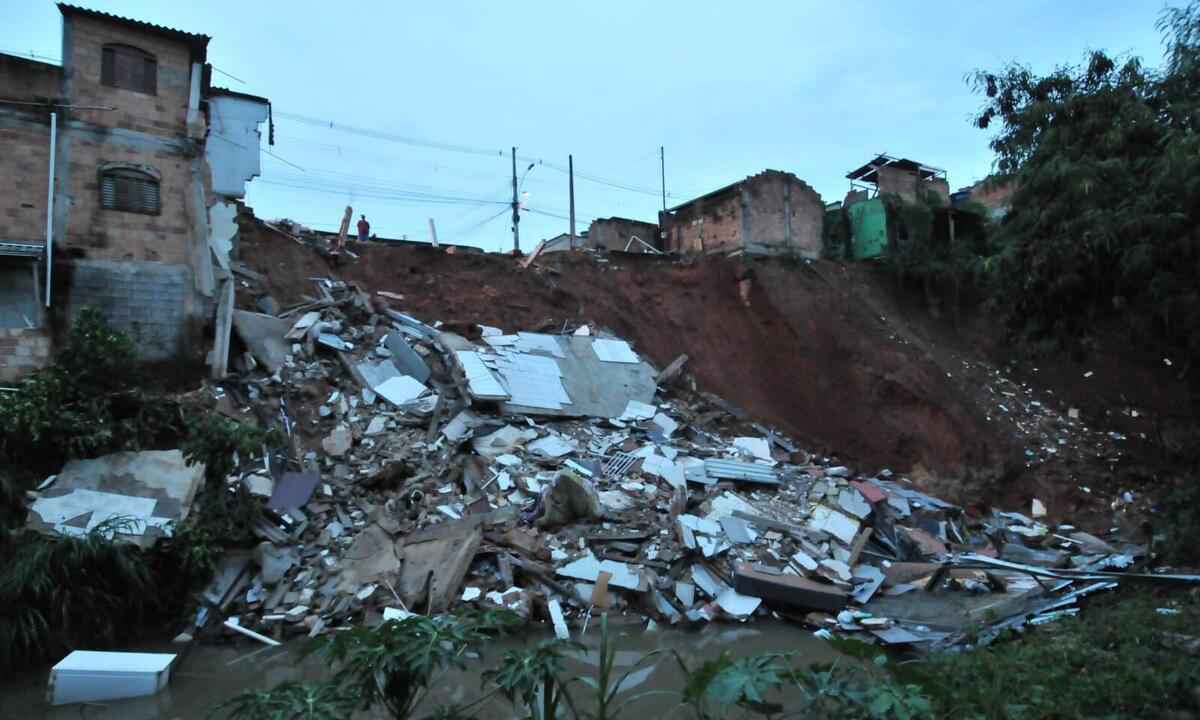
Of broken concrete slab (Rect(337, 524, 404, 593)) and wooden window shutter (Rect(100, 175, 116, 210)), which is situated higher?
wooden window shutter (Rect(100, 175, 116, 210))

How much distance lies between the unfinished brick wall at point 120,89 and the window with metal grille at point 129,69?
0.20ft

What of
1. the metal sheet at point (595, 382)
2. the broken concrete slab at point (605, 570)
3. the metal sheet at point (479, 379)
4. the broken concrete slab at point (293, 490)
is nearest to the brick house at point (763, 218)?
the metal sheet at point (595, 382)

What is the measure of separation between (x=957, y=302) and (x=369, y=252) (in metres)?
15.0

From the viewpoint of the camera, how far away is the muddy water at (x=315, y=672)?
5.39 m

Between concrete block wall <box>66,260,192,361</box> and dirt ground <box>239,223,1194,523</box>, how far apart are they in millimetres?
1504

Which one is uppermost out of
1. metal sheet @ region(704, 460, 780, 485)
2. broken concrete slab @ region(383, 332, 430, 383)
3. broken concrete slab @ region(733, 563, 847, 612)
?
broken concrete slab @ region(383, 332, 430, 383)

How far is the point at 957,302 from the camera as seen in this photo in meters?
18.9

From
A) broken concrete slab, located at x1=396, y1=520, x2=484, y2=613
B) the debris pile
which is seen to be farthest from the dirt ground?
broken concrete slab, located at x1=396, y1=520, x2=484, y2=613

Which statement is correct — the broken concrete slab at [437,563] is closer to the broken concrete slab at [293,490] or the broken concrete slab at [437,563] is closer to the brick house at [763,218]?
the broken concrete slab at [293,490]

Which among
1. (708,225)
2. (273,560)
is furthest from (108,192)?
(708,225)

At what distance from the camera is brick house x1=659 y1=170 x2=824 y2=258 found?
19.4 m

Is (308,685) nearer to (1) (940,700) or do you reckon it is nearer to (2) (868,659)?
(2) (868,659)

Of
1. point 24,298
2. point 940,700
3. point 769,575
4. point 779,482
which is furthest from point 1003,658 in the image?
point 24,298

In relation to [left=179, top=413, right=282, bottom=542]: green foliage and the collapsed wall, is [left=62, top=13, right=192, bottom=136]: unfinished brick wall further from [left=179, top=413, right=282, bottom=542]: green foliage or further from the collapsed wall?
[left=179, top=413, right=282, bottom=542]: green foliage
